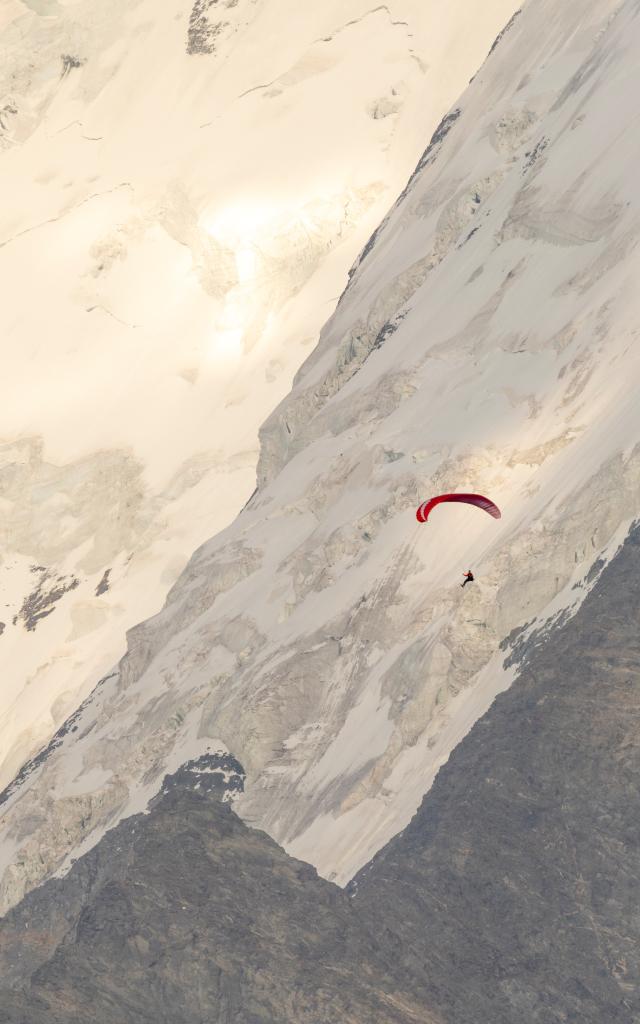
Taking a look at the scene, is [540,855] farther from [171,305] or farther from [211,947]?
[171,305]

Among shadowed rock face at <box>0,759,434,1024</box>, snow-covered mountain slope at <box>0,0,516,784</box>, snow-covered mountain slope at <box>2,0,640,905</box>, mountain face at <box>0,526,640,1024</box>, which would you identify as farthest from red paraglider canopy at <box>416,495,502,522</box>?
snow-covered mountain slope at <box>0,0,516,784</box>

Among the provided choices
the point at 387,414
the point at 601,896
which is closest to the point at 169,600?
the point at 387,414

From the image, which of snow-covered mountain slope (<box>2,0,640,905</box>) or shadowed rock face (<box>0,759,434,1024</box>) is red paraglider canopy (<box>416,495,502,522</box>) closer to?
snow-covered mountain slope (<box>2,0,640,905</box>)

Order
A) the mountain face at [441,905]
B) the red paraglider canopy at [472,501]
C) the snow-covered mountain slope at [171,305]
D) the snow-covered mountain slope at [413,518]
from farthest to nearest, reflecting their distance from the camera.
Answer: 1. the snow-covered mountain slope at [171,305]
2. the snow-covered mountain slope at [413,518]
3. the red paraglider canopy at [472,501]
4. the mountain face at [441,905]

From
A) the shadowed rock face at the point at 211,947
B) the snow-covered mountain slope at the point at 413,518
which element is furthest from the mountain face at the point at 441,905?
the snow-covered mountain slope at the point at 413,518

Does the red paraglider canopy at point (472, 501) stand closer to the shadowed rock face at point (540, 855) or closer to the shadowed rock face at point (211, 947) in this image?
the shadowed rock face at point (540, 855)

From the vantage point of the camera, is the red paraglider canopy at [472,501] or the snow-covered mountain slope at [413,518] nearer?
the red paraglider canopy at [472,501]

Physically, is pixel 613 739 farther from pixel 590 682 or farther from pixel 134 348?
pixel 134 348

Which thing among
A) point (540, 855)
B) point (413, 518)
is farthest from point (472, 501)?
point (413, 518)
